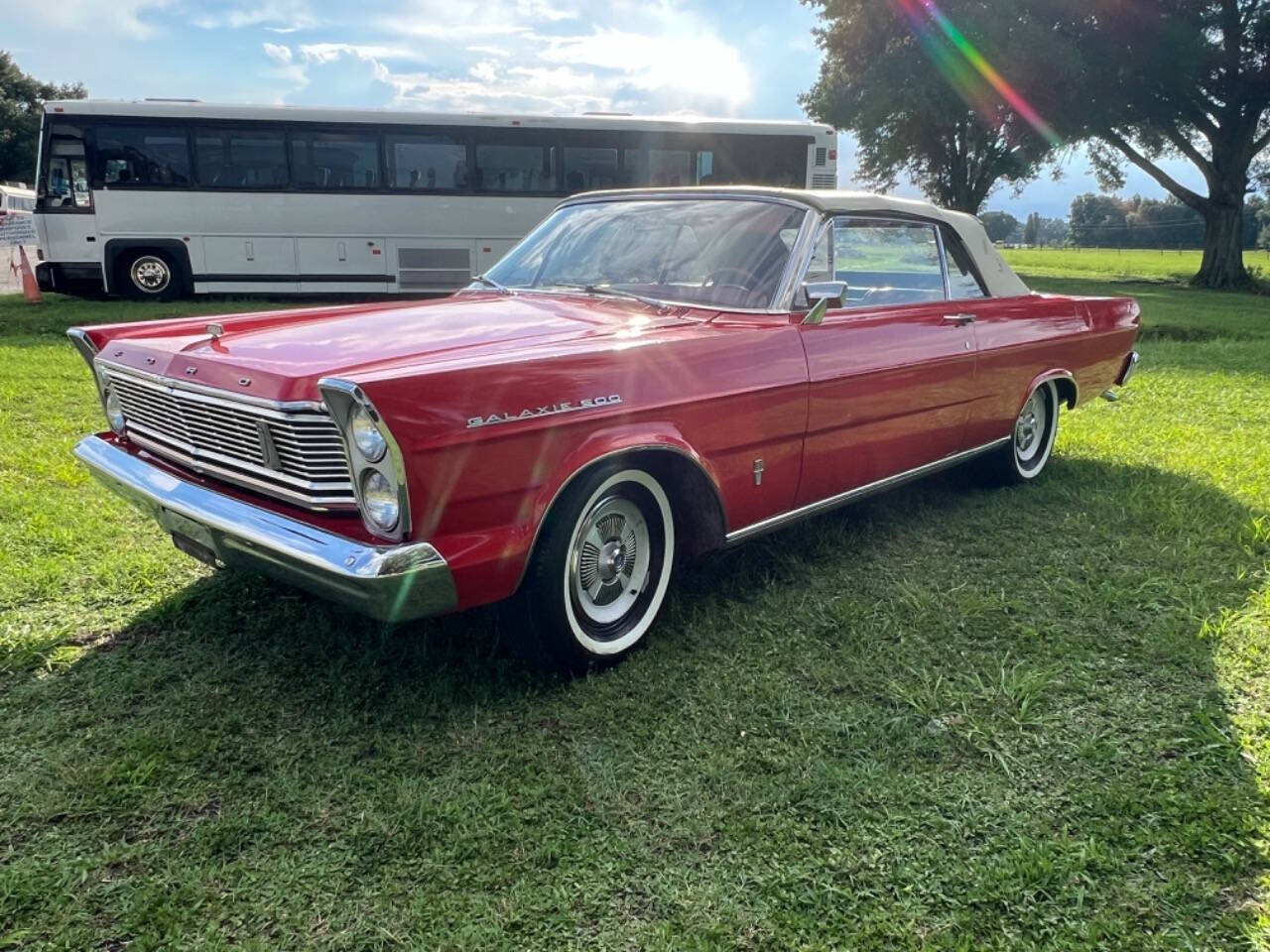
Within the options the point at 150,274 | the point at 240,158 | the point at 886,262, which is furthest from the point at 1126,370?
the point at 150,274

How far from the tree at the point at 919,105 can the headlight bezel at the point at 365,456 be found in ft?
74.9

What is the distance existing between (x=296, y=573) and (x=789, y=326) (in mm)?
1819

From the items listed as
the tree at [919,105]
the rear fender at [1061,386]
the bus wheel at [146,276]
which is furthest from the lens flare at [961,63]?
the rear fender at [1061,386]

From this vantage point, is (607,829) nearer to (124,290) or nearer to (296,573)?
(296,573)

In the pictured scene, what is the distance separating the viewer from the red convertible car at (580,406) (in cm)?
234

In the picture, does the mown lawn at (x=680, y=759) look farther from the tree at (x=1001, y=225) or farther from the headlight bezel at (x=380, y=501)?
the tree at (x=1001, y=225)

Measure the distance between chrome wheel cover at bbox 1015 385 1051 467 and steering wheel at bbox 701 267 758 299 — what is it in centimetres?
217

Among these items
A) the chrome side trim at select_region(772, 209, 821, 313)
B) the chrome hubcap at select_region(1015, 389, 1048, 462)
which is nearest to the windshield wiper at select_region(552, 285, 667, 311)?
the chrome side trim at select_region(772, 209, 821, 313)

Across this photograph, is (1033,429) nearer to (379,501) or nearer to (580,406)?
(580,406)

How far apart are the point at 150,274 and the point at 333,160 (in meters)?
2.95

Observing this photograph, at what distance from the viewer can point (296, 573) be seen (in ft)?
7.88

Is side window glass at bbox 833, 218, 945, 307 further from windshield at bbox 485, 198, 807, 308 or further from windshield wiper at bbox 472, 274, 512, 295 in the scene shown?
windshield wiper at bbox 472, 274, 512, 295

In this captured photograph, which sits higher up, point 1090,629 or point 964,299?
point 964,299

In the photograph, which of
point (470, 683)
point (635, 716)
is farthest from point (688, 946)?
point (470, 683)
